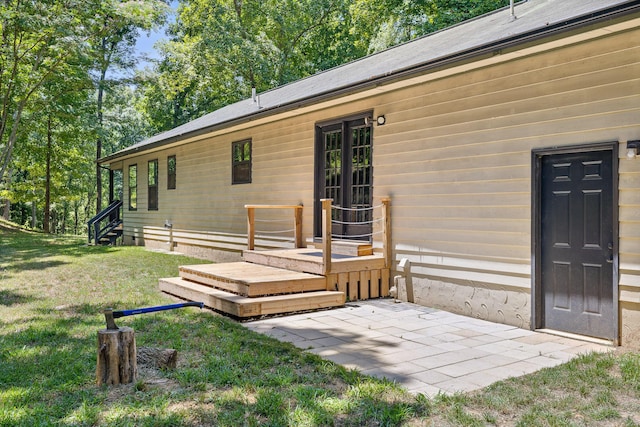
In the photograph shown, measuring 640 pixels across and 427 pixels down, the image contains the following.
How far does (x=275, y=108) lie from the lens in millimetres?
8273

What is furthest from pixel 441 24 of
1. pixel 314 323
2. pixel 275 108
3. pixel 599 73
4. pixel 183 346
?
pixel 183 346

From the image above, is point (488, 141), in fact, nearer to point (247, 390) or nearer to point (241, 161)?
point (247, 390)

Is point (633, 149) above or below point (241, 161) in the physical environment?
below

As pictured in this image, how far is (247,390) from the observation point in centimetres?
321

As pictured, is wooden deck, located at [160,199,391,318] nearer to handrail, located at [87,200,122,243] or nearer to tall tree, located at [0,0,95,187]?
tall tree, located at [0,0,95,187]

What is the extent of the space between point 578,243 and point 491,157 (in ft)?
4.34

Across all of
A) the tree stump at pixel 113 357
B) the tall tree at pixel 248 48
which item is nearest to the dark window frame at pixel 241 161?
the tree stump at pixel 113 357

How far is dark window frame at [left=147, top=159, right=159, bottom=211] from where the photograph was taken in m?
14.7

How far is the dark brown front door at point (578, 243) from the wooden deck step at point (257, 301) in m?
2.46

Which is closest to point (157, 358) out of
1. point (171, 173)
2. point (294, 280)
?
point (294, 280)

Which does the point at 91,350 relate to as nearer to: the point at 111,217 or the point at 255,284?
A: the point at 255,284

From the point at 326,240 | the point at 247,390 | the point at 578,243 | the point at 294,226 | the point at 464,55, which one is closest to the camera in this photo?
the point at 247,390

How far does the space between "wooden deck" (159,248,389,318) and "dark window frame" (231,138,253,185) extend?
320 centimetres

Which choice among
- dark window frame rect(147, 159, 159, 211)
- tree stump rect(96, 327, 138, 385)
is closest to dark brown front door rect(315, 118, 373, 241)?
tree stump rect(96, 327, 138, 385)
